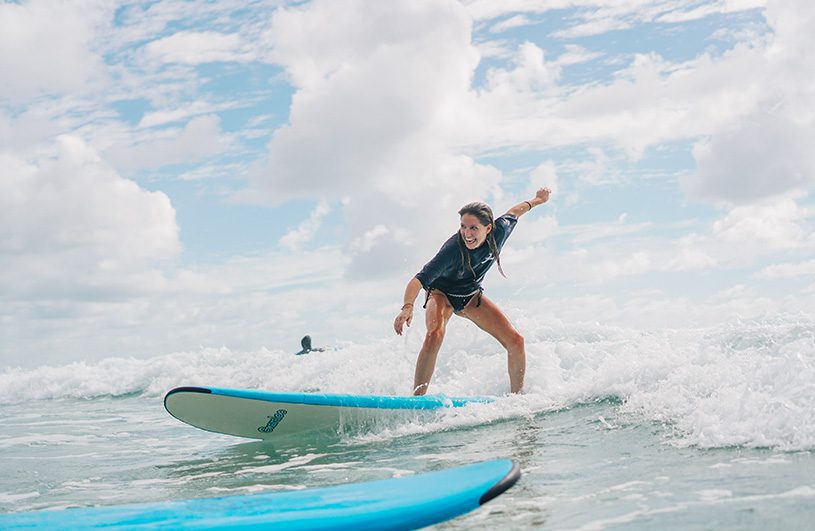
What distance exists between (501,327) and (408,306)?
50.1 inches

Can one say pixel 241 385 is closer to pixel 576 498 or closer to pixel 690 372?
pixel 690 372

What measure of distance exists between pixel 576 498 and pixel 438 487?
2.91 feet

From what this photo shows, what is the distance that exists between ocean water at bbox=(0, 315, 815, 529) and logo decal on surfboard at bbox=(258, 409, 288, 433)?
5.9 inches

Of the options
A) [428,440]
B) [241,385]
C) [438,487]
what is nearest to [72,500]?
[428,440]

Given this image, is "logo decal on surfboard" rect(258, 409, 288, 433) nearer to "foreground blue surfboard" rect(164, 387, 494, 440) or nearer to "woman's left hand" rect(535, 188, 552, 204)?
"foreground blue surfboard" rect(164, 387, 494, 440)

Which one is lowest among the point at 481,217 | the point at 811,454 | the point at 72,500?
the point at 811,454

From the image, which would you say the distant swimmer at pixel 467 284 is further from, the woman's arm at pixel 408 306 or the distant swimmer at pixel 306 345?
the distant swimmer at pixel 306 345

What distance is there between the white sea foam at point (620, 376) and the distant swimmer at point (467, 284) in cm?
51

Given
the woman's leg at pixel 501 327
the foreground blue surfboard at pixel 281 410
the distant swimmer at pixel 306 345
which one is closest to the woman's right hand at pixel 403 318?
the foreground blue surfboard at pixel 281 410

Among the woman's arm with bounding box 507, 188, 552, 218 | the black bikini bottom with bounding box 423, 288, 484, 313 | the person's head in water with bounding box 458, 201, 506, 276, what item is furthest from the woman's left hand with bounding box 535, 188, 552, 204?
the black bikini bottom with bounding box 423, 288, 484, 313

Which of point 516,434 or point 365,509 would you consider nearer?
point 365,509

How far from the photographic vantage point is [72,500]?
14.4 ft

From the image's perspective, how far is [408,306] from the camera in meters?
5.63

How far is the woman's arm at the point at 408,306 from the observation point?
5.49m
